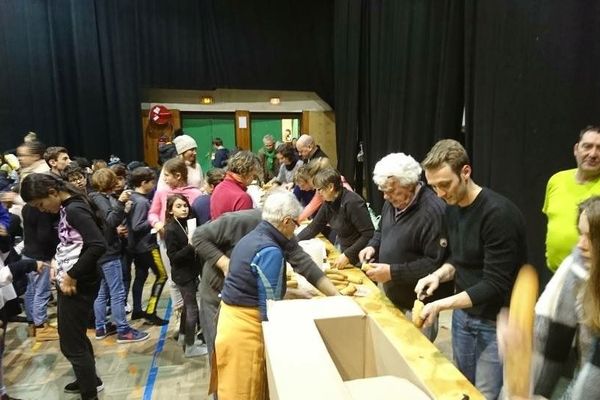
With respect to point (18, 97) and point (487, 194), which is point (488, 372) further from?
point (18, 97)

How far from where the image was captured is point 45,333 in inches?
143

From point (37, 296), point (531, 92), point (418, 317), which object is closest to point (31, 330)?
point (37, 296)

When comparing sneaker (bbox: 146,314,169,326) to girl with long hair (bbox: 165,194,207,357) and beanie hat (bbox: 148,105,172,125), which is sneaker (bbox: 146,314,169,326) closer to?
girl with long hair (bbox: 165,194,207,357)

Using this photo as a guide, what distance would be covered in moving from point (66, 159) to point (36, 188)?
2.26 meters

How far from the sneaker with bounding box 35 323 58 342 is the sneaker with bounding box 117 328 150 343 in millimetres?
615

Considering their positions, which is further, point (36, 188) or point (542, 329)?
point (36, 188)

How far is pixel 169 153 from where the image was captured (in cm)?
570

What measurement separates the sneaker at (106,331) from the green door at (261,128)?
6375 millimetres

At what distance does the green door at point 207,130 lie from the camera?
30.1 feet

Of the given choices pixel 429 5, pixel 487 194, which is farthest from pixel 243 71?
pixel 487 194

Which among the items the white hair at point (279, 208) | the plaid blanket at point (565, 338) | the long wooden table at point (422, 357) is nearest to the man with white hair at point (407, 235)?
the long wooden table at point (422, 357)

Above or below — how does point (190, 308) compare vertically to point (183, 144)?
below

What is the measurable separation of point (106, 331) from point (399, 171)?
9.48 feet

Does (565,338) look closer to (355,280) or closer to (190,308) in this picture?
(355,280)
